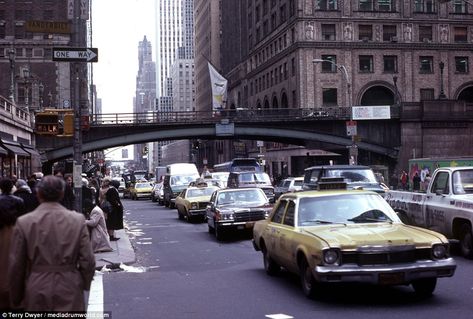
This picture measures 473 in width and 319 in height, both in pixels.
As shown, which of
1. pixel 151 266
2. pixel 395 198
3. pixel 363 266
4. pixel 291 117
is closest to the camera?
pixel 363 266

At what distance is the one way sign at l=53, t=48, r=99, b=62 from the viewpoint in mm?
13820

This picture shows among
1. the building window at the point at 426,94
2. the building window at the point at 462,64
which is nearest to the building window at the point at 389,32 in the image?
the building window at the point at 426,94

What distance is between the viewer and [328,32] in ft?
224

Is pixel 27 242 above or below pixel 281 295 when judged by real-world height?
above

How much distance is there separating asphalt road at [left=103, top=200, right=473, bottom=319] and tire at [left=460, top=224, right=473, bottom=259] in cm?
17

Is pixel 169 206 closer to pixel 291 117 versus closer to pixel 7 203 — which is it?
pixel 291 117

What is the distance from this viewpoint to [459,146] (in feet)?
183

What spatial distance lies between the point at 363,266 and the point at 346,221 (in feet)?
4.67

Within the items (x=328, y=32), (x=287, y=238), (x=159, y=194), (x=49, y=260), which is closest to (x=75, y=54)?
(x=287, y=238)

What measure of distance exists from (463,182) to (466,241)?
1.34 meters

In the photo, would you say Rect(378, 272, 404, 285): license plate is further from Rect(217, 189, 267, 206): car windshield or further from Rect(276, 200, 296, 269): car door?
Rect(217, 189, 267, 206): car windshield

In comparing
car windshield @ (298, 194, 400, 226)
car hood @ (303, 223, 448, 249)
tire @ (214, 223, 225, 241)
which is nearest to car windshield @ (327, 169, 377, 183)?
tire @ (214, 223, 225, 241)

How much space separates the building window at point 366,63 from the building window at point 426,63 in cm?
576

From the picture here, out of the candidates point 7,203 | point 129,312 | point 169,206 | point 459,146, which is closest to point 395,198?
point 129,312
